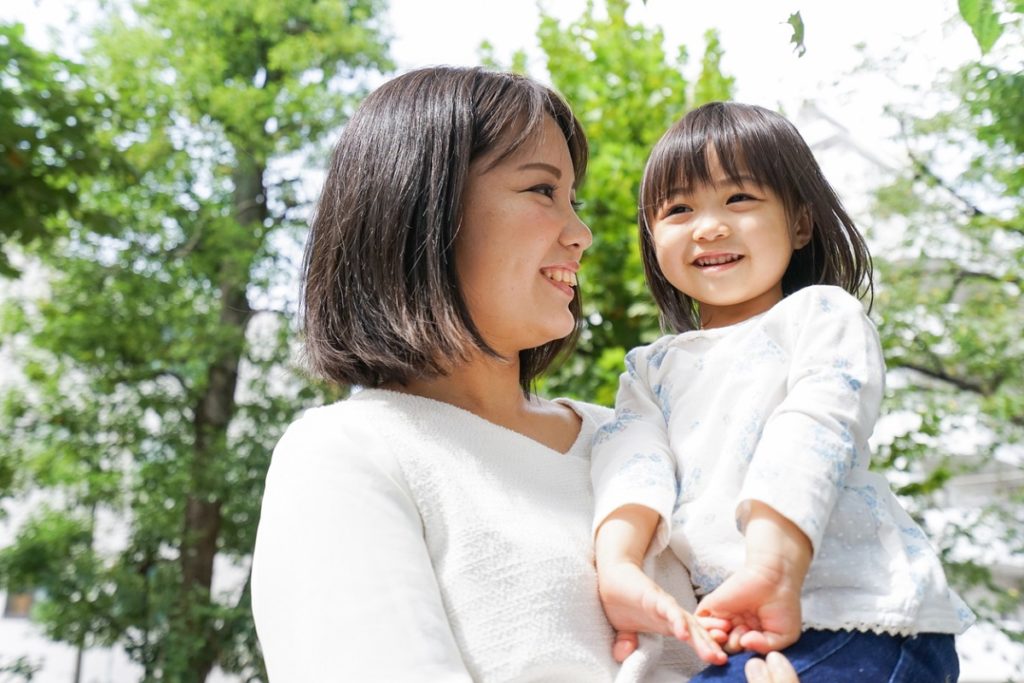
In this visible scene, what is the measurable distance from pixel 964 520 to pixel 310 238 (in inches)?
115

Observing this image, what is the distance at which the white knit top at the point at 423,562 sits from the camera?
0.83 m

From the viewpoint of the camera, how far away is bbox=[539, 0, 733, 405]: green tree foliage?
Result: 2.81m

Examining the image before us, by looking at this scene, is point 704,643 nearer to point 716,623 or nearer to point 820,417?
point 716,623

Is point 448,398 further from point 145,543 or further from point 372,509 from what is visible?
point 145,543

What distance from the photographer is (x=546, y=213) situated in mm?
1146

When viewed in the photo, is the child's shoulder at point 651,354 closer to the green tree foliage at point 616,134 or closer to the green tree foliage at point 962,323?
the green tree foliage at point 616,134

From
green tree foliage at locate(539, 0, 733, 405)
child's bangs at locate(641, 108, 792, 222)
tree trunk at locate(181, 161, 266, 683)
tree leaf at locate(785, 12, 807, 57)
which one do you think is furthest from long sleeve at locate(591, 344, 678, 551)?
tree trunk at locate(181, 161, 266, 683)

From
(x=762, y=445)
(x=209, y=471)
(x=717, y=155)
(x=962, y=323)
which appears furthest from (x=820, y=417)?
(x=209, y=471)

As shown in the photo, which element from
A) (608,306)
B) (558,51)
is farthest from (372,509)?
(558,51)

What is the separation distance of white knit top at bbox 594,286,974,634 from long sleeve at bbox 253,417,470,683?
26cm

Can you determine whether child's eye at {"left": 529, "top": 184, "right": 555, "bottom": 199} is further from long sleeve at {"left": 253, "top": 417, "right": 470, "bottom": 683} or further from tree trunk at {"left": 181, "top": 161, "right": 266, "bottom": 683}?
tree trunk at {"left": 181, "top": 161, "right": 266, "bottom": 683}

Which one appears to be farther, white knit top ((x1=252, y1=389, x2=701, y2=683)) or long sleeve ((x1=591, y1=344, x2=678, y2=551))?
long sleeve ((x1=591, y1=344, x2=678, y2=551))

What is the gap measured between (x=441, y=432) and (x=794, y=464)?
38cm

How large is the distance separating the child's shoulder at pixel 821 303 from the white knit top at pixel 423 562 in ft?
1.02
